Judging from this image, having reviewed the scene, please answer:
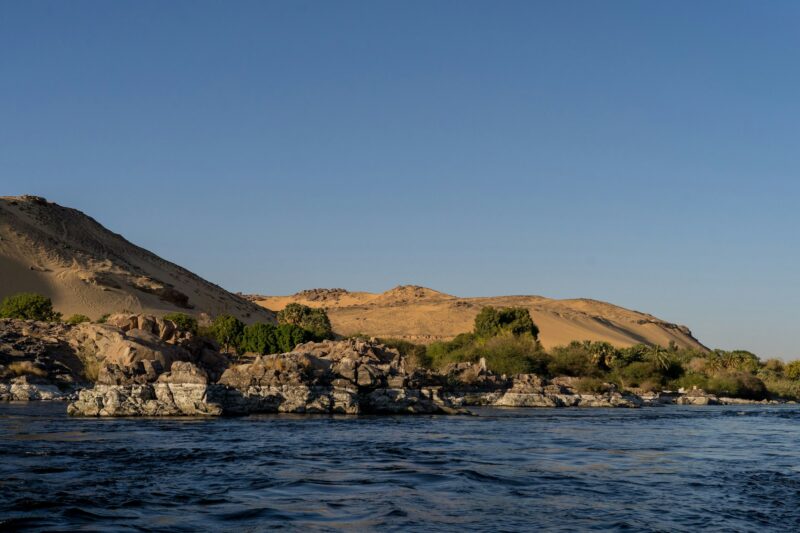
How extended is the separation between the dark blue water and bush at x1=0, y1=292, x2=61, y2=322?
48137 millimetres

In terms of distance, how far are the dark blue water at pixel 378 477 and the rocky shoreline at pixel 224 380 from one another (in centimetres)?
267

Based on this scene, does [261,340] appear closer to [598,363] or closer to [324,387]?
[598,363]

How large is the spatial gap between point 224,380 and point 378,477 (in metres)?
19.4

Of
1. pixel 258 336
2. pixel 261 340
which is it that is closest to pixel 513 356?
pixel 261 340

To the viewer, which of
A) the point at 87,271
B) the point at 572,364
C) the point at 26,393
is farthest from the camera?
the point at 87,271

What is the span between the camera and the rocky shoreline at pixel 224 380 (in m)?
33.6

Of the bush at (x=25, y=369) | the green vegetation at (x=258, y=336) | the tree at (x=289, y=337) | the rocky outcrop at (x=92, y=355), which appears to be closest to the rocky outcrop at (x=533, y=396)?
the rocky outcrop at (x=92, y=355)

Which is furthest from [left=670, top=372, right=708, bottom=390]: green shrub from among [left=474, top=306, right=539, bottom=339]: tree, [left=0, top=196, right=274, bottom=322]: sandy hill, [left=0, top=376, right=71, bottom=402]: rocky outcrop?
[left=0, top=196, right=274, bottom=322]: sandy hill

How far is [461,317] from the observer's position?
14688 cm

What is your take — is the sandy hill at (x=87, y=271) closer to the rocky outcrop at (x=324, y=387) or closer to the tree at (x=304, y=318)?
the tree at (x=304, y=318)

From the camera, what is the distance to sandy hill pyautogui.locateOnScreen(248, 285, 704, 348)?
139875 millimetres

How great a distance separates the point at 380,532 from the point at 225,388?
23.6 meters

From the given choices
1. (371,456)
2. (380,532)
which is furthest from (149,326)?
(380,532)

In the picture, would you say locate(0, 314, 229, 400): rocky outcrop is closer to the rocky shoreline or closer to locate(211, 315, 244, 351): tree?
the rocky shoreline
